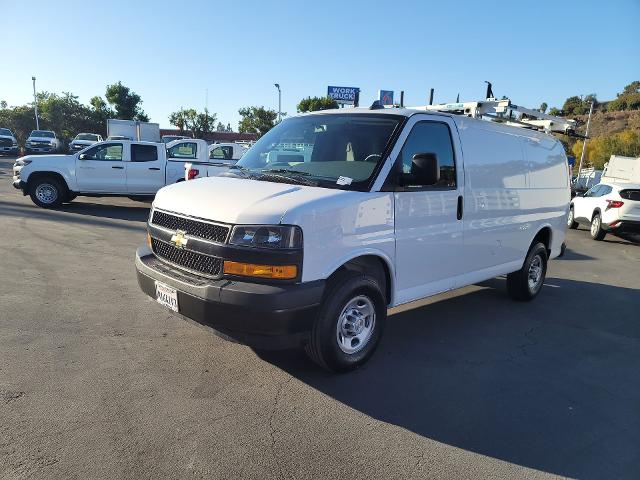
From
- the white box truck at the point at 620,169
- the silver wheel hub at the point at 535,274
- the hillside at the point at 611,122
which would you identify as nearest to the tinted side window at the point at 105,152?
the silver wheel hub at the point at 535,274

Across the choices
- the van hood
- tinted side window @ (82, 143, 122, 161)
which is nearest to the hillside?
tinted side window @ (82, 143, 122, 161)

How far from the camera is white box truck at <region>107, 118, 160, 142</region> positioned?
33.2 metres

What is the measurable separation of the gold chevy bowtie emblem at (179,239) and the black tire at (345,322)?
1.19m

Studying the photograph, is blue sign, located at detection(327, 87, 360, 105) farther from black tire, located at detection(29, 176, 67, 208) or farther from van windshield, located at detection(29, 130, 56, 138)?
black tire, located at detection(29, 176, 67, 208)

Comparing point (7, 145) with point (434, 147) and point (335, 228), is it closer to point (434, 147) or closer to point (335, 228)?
point (434, 147)

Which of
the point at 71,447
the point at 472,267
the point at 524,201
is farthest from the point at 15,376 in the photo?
the point at 524,201

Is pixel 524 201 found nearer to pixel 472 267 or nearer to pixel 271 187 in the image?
pixel 472 267

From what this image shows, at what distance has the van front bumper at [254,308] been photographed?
3209 mm

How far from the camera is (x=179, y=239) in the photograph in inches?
147

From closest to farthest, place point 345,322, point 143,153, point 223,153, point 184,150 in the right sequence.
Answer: point 345,322 < point 143,153 < point 184,150 < point 223,153

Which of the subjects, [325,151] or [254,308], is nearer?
[254,308]

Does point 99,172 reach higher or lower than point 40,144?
lower

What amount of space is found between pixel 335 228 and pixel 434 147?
161cm

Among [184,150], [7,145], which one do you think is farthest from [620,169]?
[7,145]
